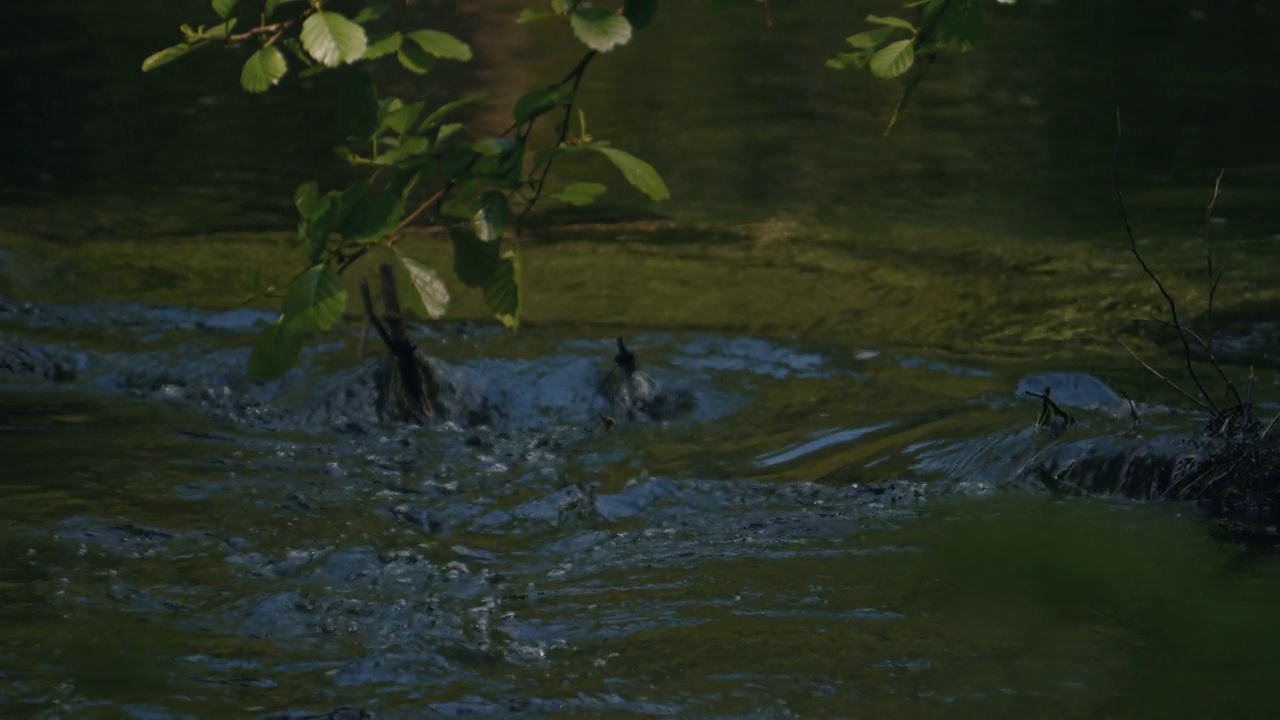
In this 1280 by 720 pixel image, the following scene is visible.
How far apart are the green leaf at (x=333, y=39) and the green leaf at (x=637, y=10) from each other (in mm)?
480

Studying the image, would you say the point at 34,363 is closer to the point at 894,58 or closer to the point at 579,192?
the point at 894,58

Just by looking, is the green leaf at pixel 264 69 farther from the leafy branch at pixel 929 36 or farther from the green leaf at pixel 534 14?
the leafy branch at pixel 929 36

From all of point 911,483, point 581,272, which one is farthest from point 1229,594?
point 581,272

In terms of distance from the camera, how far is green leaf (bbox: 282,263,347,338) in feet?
8.82

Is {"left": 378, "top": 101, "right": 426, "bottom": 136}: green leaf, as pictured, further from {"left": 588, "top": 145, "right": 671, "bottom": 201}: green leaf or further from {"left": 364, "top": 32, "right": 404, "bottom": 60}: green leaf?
{"left": 588, "top": 145, "right": 671, "bottom": 201}: green leaf

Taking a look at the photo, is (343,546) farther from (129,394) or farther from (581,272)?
(581,272)

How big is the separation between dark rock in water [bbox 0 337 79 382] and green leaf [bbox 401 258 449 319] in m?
5.08

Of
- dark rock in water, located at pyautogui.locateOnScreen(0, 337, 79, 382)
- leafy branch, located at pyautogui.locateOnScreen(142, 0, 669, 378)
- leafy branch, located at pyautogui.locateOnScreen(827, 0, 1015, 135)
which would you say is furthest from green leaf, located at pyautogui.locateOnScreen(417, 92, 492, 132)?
dark rock in water, located at pyautogui.locateOnScreen(0, 337, 79, 382)

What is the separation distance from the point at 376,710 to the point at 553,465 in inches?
96.3

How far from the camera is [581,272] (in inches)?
363

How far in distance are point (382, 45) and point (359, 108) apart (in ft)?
0.40

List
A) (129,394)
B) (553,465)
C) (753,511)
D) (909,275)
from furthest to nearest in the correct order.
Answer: (909,275)
(129,394)
(553,465)
(753,511)

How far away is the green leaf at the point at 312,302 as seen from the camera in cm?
269

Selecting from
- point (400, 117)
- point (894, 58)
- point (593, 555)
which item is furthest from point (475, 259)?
point (593, 555)
